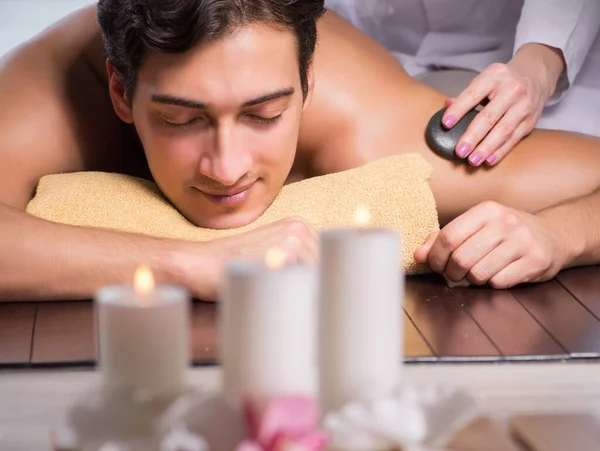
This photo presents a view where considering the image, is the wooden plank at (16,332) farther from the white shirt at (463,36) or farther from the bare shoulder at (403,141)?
the white shirt at (463,36)

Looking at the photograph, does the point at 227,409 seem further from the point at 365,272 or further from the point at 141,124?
the point at 141,124

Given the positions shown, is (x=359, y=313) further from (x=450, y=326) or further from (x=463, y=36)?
(x=463, y=36)

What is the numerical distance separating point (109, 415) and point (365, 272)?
0.83 feet

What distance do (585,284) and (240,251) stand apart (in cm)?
60

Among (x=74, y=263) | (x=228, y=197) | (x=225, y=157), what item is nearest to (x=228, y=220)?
(x=228, y=197)

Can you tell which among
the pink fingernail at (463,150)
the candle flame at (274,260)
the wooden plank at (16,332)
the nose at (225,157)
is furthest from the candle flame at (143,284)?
the pink fingernail at (463,150)

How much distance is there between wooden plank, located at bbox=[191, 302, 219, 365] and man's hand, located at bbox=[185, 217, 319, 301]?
0.09ft

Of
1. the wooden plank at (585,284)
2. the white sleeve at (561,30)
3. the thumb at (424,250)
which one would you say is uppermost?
the white sleeve at (561,30)

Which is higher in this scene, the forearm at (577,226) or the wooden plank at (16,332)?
the forearm at (577,226)

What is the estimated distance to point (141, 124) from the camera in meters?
1.88

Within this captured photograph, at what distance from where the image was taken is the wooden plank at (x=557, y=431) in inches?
42.0

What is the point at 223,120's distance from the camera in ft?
5.70

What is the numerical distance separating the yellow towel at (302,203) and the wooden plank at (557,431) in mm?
736

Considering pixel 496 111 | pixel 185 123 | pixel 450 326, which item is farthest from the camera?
pixel 496 111
